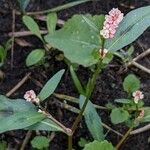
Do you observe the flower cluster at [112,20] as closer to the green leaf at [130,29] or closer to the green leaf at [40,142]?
the green leaf at [130,29]

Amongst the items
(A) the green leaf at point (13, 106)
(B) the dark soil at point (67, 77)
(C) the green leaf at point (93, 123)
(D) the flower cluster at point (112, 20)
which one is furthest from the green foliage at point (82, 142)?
(D) the flower cluster at point (112, 20)

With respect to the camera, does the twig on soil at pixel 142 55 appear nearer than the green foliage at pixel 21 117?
No

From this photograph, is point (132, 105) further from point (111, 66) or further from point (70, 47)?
point (70, 47)

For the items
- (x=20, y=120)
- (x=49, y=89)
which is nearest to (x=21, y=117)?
(x=20, y=120)

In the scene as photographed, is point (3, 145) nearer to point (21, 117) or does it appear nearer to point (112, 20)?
point (21, 117)

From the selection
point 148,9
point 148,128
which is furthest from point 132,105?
point 148,9

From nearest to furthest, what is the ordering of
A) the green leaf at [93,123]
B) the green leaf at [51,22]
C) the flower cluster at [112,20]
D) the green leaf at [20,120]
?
the flower cluster at [112,20], the green leaf at [20,120], the green leaf at [93,123], the green leaf at [51,22]

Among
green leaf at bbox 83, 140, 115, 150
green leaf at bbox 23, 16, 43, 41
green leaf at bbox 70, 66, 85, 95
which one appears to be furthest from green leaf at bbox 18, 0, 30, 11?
green leaf at bbox 83, 140, 115, 150
